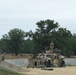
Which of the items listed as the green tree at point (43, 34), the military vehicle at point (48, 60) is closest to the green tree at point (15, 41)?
the green tree at point (43, 34)

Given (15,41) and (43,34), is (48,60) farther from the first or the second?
(15,41)

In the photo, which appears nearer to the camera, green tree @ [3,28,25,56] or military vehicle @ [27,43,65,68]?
military vehicle @ [27,43,65,68]

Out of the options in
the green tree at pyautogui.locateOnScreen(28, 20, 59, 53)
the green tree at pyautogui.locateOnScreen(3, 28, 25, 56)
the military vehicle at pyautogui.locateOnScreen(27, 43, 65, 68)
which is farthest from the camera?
the green tree at pyautogui.locateOnScreen(3, 28, 25, 56)

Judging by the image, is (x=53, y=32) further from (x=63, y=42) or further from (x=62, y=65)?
(x=62, y=65)

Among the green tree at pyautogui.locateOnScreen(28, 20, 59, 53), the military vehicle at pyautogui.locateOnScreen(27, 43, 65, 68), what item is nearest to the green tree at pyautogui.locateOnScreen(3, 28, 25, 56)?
the green tree at pyautogui.locateOnScreen(28, 20, 59, 53)

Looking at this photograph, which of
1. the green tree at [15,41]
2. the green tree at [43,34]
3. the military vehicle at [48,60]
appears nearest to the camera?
the military vehicle at [48,60]

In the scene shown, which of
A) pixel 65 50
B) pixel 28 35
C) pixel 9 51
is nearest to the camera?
pixel 28 35

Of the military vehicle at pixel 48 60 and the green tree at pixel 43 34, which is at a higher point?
the green tree at pixel 43 34

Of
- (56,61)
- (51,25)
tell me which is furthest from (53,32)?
(56,61)

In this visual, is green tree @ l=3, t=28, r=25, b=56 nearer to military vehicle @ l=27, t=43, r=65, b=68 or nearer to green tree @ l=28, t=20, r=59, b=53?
green tree @ l=28, t=20, r=59, b=53

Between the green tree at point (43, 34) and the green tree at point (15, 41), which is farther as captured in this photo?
the green tree at point (15, 41)

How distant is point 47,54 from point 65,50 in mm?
42492

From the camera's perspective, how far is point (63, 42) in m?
95.2

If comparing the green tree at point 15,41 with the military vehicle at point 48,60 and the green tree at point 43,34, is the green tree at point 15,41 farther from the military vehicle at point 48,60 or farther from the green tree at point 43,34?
the military vehicle at point 48,60
